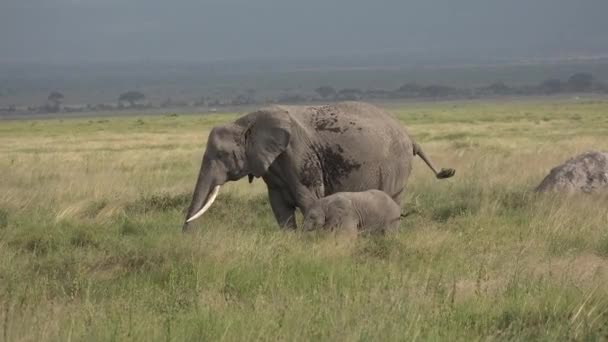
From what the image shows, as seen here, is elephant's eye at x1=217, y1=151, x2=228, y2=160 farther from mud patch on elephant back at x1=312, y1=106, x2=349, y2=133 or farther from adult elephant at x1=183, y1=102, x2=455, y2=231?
mud patch on elephant back at x1=312, y1=106, x2=349, y2=133

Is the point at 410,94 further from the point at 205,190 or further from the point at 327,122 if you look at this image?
the point at 205,190

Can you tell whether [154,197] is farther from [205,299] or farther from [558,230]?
[205,299]

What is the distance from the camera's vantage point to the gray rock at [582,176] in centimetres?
1440

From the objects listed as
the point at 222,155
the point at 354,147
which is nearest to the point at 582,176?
the point at 354,147

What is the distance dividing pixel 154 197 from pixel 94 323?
8870 mm

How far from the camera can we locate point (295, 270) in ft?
27.8

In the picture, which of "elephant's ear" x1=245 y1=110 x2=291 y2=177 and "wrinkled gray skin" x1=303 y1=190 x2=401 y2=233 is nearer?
"wrinkled gray skin" x1=303 y1=190 x2=401 y2=233

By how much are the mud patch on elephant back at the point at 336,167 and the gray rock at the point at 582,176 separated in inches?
136

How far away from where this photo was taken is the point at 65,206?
14.5 meters

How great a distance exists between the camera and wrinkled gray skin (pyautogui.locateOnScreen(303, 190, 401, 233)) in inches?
434

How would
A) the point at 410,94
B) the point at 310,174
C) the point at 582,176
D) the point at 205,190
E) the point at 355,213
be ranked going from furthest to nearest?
the point at 410,94
the point at 582,176
the point at 310,174
the point at 205,190
the point at 355,213

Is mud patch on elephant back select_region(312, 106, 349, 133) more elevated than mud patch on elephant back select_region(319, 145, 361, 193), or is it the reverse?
mud patch on elephant back select_region(312, 106, 349, 133)

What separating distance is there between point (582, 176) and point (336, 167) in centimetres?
409

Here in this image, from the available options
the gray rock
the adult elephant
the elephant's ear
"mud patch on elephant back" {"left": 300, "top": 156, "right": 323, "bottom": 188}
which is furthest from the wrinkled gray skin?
the gray rock
